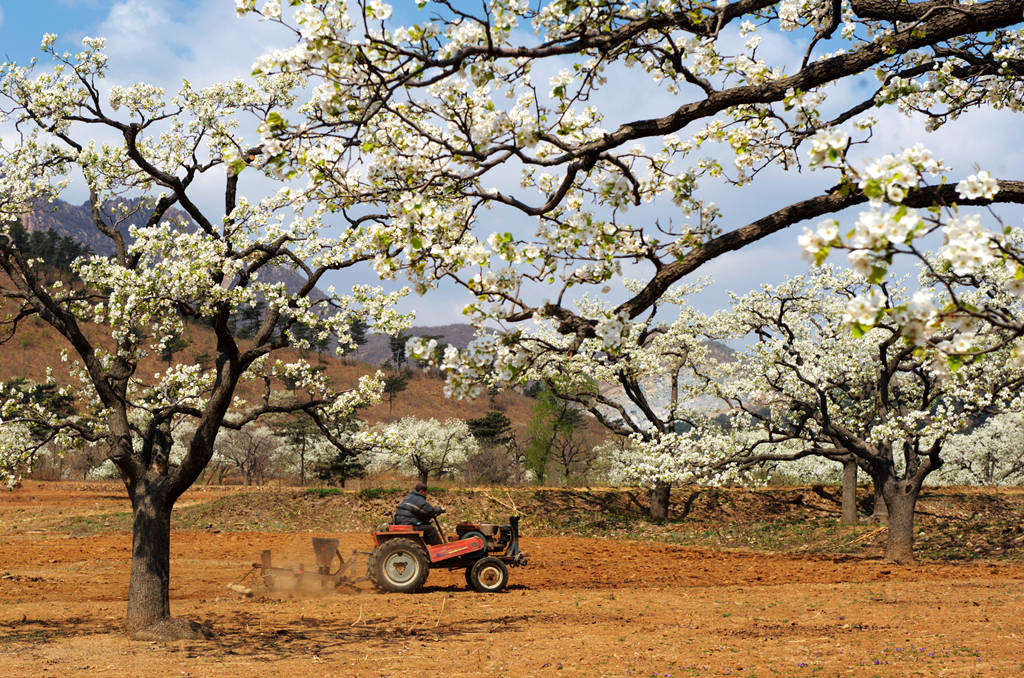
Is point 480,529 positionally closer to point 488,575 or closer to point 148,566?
point 488,575

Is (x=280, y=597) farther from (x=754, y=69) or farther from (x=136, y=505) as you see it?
(x=754, y=69)

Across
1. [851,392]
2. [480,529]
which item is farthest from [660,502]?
[480,529]

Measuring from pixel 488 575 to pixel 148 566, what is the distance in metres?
6.53

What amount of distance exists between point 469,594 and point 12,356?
89169 mm

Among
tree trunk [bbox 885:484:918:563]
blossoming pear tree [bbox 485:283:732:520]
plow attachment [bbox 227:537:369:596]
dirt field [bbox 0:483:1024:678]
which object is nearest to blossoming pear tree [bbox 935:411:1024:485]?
blossoming pear tree [bbox 485:283:732:520]

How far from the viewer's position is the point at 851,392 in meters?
20.5

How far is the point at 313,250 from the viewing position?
1067cm

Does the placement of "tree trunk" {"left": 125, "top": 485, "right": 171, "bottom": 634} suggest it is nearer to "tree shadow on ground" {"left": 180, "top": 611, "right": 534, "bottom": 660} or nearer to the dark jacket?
"tree shadow on ground" {"left": 180, "top": 611, "right": 534, "bottom": 660}

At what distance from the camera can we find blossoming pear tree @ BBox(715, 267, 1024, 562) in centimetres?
1745

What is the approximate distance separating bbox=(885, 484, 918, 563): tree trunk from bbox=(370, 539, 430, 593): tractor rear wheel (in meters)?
12.3

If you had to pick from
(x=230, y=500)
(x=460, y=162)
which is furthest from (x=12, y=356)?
(x=460, y=162)

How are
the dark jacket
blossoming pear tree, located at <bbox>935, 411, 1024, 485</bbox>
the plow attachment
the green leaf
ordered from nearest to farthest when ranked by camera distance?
the green leaf < the dark jacket < the plow attachment < blossoming pear tree, located at <bbox>935, 411, 1024, 485</bbox>

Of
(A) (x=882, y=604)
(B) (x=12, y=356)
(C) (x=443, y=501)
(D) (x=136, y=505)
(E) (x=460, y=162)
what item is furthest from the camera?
(B) (x=12, y=356)

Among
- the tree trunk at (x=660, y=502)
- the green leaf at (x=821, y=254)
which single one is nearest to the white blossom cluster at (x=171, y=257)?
the green leaf at (x=821, y=254)
